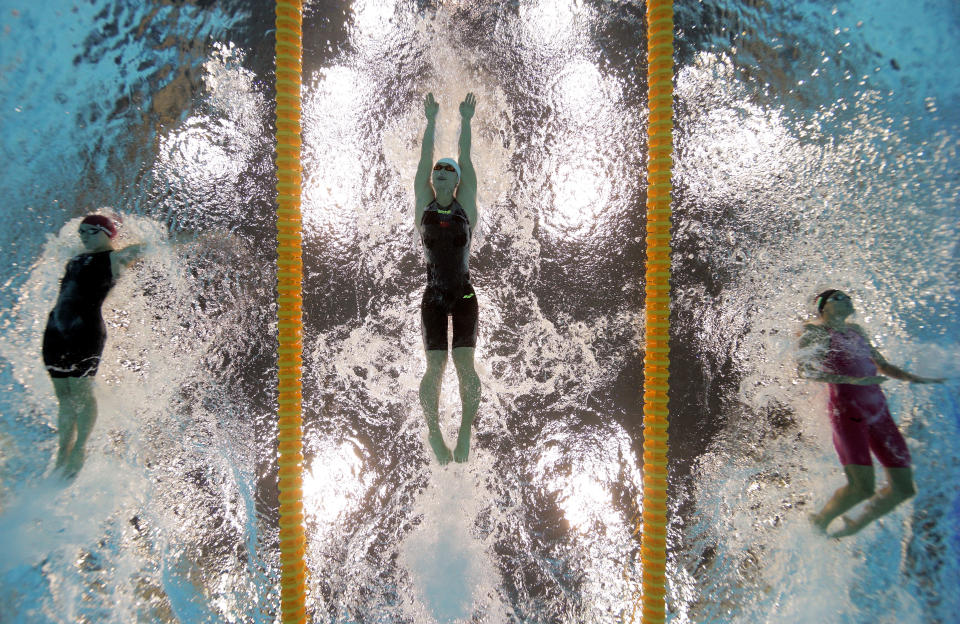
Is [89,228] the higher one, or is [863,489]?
[89,228]

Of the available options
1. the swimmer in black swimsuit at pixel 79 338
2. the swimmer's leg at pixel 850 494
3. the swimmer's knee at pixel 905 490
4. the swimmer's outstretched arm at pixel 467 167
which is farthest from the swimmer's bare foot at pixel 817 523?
the swimmer in black swimsuit at pixel 79 338

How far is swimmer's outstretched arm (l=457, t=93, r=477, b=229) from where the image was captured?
6.01ft

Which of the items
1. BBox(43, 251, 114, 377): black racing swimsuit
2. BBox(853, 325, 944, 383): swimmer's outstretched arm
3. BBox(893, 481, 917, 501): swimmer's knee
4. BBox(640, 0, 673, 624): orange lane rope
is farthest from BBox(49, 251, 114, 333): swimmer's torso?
BBox(893, 481, 917, 501): swimmer's knee

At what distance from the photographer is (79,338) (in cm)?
179

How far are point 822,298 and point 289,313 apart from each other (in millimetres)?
2269

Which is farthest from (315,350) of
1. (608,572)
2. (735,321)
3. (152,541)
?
(735,321)

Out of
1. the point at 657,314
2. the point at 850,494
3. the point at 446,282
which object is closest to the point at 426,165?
the point at 446,282

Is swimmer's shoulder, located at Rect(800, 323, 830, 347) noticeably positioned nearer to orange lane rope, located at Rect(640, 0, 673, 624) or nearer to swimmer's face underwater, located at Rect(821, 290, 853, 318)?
swimmer's face underwater, located at Rect(821, 290, 853, 318)

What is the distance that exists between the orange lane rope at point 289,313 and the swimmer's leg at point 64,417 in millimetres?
837

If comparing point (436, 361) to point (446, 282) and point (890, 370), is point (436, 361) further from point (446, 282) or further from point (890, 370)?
point (890, 370)

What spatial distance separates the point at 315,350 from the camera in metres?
1.94

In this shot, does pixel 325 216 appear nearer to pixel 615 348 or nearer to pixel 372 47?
pixel 372 47

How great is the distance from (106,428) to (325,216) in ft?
4.27

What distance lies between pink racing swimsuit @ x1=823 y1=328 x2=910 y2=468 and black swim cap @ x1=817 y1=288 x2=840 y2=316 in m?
0.14
